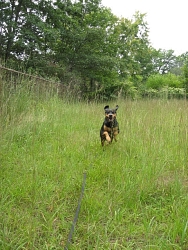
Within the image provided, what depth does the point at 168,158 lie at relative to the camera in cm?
252

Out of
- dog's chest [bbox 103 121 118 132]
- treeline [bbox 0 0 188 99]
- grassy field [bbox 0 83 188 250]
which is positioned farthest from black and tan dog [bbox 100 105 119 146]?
treeline [bbox 0 0 188 99]

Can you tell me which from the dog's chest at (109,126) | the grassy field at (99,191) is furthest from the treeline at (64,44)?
the grassy field at (99,191)

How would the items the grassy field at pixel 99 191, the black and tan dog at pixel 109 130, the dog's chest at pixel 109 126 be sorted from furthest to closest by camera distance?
the dog's chest at pixel 109 126, the black and tan dog at pixel 109 130, the grassy field at pixel 99 191

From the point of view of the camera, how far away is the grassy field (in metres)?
1.38

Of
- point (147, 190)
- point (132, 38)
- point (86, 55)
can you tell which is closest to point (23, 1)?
point (86, 55)

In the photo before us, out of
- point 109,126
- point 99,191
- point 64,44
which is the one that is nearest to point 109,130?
point 109,126

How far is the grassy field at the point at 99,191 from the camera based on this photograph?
4.51 ft

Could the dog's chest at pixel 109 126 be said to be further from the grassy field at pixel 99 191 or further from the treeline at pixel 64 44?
the treeline at pixel 64 44

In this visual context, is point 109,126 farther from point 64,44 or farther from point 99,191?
point 64,44

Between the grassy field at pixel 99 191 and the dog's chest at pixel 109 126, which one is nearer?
the grassy field at pixel 99 191

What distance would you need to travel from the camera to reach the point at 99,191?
193cm

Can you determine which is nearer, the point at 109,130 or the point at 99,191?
the point at 99,191

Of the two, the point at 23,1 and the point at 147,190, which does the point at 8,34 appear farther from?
the point at 147,190

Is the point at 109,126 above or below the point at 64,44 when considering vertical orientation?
below
